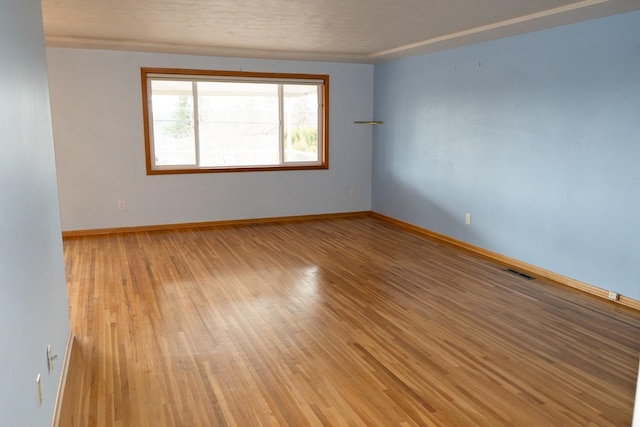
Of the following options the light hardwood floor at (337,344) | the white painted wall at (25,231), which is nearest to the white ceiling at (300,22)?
the white painted wall at (25,231)

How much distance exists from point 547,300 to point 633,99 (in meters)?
1.68

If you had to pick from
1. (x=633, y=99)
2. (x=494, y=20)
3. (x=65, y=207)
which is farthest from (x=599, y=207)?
(x=65, y=207)

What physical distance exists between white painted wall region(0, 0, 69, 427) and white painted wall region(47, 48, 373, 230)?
3.42 meters

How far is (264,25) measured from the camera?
4.37 meters

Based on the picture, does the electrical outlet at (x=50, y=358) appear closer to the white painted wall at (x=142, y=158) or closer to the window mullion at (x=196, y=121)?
the white painted wall at (x=142, y=158)

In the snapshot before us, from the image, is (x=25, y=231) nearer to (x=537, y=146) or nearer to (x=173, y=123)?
(x=537, y=146)

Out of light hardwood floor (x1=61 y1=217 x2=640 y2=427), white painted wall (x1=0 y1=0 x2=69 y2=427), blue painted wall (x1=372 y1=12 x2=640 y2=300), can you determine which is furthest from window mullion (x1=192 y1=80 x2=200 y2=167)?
white painted wall (x1=0 y1=0 x2=69 y2=427)

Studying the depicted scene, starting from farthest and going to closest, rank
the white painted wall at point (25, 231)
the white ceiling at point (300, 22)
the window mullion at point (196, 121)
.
A: the window mullion at point (196, 121) → the white ceiling at point (300, 22) → the white painted wall at point (25, 231)

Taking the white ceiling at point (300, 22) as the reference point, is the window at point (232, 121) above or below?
below

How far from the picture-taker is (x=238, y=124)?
267 inches

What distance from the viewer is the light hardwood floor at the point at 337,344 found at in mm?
2404

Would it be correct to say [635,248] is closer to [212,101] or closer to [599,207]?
[599,207]

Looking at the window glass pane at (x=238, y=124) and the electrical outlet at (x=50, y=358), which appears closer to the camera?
the electrical outlet at (x=50, y=358)

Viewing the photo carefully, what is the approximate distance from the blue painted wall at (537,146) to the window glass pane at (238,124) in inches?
73.7
